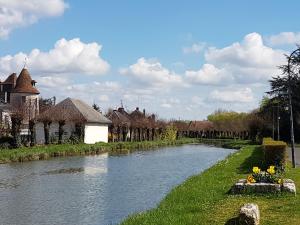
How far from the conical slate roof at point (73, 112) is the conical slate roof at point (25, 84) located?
29.5ft

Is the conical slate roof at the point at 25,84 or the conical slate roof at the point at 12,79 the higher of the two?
the conical slate roof at the point at 12,79

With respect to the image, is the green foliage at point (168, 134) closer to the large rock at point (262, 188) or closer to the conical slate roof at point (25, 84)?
the conical slate roof at point (25, 84)

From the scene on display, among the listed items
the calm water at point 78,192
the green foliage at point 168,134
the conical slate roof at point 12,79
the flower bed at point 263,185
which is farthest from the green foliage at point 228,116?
the flower bed at point 263,185

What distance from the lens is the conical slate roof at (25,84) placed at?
2876 inches

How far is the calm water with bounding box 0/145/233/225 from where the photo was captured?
16.0 metres

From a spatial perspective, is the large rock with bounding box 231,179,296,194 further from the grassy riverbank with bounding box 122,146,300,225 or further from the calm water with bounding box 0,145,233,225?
the calm water with bounding box 0,145,233,225

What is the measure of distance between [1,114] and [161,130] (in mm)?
34367

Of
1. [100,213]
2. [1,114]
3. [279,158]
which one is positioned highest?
[1,114]

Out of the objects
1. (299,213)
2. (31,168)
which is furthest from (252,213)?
(31,168)

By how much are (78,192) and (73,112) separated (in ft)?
138

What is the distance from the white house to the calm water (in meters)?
24.3

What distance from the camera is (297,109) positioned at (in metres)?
72.2

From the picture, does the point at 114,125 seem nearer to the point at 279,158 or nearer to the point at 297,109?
the point at 297,109

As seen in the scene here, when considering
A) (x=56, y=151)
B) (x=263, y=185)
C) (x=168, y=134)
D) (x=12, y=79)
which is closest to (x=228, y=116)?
(x=168, y=134)
